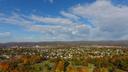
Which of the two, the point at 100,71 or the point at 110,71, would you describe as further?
the point at 110,71

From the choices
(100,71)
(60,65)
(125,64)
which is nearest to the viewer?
(100,71)

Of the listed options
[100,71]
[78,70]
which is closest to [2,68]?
Answer: [78,70]

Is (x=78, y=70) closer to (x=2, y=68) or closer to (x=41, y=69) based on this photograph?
(x=41, y=69)

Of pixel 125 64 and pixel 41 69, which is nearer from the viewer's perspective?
pixel 41 69

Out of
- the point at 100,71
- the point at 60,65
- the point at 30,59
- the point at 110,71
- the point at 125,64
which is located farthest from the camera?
the point at 30,59

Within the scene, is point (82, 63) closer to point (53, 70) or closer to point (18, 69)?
point (53, 70)

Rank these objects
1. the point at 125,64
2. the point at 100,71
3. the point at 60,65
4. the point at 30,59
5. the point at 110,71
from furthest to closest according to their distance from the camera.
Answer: the point at 30,59 → the point at 125,64 → the point at 60,65 → the point at 110,71 → the point at 100,71

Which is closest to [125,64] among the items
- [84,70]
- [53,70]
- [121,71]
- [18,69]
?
[121,71]

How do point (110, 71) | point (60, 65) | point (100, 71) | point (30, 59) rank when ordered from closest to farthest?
point (100, 71), point (110, 71), point (60, 65), point (30, 59)
